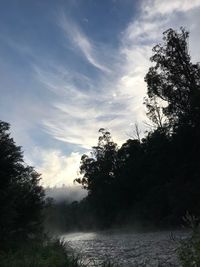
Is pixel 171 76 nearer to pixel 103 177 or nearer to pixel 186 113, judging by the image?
pixel 186 113

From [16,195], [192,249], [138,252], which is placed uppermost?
[16,195]

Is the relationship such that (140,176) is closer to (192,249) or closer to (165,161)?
(165,161)

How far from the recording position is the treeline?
6119 cm

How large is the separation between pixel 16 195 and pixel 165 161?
115ft

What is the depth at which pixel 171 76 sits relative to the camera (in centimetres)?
6247

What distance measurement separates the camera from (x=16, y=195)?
122ft

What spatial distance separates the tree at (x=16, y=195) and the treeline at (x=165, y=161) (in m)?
18.8

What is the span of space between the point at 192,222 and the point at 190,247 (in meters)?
0.51

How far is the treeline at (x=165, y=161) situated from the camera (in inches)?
2409

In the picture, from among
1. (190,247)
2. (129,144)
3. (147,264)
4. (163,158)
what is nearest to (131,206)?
(129,144)

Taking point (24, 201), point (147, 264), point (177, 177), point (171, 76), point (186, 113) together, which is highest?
point (171, 76)

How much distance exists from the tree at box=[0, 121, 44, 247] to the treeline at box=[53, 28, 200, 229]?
18788mm

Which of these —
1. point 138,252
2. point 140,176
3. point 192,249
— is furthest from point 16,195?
point 140,176

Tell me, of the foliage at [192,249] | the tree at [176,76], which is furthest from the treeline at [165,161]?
the foliage at [192,249]
